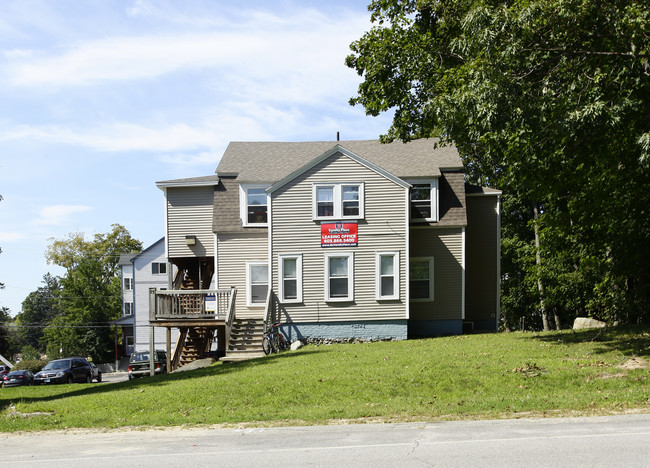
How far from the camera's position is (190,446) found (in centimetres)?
964

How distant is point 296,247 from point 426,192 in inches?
240

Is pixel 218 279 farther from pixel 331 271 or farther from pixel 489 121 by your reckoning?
pixel 489 121

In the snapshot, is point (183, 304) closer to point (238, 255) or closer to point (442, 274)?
point (238, 255)

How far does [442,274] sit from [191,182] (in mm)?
11432

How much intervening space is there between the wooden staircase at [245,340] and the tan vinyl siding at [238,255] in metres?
1.58

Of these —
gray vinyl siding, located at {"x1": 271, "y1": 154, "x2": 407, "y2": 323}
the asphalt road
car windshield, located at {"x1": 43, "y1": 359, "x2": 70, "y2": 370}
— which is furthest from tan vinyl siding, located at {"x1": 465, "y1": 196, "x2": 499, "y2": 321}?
car windshield, located at {"x1": 43, "y1": 359, "x2": 70, "y2": 370}

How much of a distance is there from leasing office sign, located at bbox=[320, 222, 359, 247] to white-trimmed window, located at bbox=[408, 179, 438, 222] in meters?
3.01

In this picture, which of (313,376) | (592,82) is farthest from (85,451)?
(592,82)

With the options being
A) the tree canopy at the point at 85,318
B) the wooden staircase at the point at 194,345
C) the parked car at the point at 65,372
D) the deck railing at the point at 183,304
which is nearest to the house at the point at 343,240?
the deck railing at the point at 183,304

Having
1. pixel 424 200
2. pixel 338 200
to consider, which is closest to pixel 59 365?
pixel 338 200

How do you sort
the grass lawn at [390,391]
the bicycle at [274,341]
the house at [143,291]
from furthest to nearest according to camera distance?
the house at [143,291] < the bicycle at [274,341] < the grass lawn at [390,391]

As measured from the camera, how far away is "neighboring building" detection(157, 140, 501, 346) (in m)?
25.2

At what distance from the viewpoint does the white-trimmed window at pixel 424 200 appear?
26.7m

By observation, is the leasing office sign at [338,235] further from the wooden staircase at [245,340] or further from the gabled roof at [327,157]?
the wooden staircase at [245,340]
